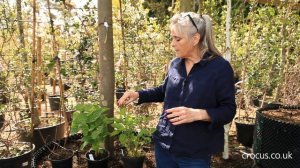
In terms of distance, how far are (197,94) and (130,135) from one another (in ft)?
3.27

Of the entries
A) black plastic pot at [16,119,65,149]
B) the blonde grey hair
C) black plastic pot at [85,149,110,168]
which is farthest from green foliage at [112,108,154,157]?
black plastic pot at [16,119,65,149]

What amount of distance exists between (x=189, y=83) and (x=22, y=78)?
2578 millimetres

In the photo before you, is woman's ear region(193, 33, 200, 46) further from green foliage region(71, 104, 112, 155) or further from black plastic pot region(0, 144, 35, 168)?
black plastic pot region(0, 144, 35, 168)

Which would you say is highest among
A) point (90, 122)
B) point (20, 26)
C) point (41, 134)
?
point (20, 26)

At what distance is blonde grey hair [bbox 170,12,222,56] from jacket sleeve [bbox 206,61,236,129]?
0.49 ft

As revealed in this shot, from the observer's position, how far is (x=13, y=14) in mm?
3051

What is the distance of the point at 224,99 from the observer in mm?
1563

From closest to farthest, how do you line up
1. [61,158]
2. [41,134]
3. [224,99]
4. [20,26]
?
[224,99]
[61,158]
[41,134]
[20,26]

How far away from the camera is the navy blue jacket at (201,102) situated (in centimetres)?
156

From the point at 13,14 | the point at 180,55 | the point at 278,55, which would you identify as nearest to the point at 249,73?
the point at 278,55

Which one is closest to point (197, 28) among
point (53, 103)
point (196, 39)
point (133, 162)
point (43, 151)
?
point (196, 39)

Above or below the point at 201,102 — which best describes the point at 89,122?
below

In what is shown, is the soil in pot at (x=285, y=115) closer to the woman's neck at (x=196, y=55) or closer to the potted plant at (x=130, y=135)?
the potted plant at (x=130, y=135)

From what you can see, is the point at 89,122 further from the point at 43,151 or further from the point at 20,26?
the point at 20,26
